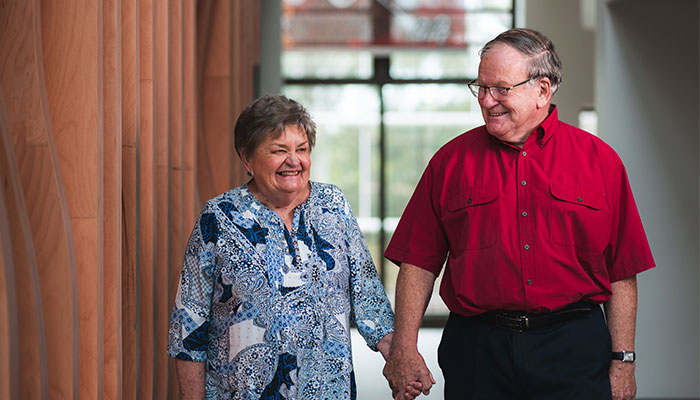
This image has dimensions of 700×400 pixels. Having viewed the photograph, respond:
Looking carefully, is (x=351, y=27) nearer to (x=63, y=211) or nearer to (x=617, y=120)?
(x=617, y=120)

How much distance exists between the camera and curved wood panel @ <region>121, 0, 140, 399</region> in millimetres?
3420

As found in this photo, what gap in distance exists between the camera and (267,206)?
2793 millimetres

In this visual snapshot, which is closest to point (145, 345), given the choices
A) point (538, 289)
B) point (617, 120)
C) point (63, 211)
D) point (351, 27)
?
point (63, 211)

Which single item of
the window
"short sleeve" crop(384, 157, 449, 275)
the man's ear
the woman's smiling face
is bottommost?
"short sleeve" crop(384, 157, 449, 275)

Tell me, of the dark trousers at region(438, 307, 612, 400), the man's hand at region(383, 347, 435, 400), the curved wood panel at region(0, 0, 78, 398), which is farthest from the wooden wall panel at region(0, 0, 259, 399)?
the dark trousers at region(438, 307, 612, 400)

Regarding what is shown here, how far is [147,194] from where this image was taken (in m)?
3.65

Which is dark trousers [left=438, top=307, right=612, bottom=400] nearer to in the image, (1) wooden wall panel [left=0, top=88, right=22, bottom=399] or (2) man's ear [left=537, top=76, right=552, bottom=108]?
(2) man's ear [left=537, top=76, right=552, bottom=108]

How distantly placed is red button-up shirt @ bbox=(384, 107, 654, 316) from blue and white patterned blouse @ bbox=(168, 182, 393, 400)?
0.40m

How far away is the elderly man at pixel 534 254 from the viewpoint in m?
2.68

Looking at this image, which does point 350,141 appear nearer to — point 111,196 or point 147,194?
point 147,194

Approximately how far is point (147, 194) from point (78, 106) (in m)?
0.81

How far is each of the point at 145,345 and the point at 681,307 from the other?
4.21m

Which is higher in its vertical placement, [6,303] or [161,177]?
[161,177]

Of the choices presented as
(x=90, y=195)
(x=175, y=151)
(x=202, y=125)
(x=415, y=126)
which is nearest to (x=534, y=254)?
(x=90, y=195)
